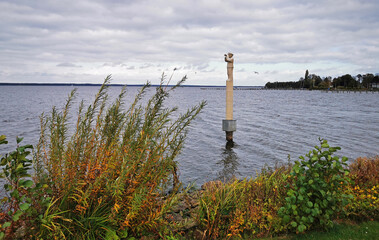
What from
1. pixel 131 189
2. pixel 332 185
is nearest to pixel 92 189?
pixel 131 189

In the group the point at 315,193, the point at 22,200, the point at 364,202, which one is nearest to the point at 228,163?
the point at 364,202

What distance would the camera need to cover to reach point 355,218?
6051 mm

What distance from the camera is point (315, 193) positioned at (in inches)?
196

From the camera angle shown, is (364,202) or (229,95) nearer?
(364,202)

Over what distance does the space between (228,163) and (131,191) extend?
12448 millimetres

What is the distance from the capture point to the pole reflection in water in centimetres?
1371

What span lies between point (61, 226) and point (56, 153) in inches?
43.3

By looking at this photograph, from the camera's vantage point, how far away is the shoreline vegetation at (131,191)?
3.91 metres

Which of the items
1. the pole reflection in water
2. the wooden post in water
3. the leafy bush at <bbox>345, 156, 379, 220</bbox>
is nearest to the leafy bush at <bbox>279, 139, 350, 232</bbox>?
the leafy bush at <bbox>345, 156, 379, 220</bbox>

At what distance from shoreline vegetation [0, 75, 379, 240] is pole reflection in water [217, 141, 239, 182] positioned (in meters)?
6.99

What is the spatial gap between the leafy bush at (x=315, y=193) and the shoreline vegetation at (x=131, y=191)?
18 mm

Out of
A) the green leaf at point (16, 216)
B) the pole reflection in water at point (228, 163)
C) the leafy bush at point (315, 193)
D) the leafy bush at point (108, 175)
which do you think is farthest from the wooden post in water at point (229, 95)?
the green leaf at point (16, 216)

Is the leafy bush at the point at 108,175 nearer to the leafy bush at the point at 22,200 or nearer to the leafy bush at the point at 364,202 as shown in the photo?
the leafy bush at the point at 22,200

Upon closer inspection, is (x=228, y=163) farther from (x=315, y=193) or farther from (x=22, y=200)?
(x=22, y=200)
